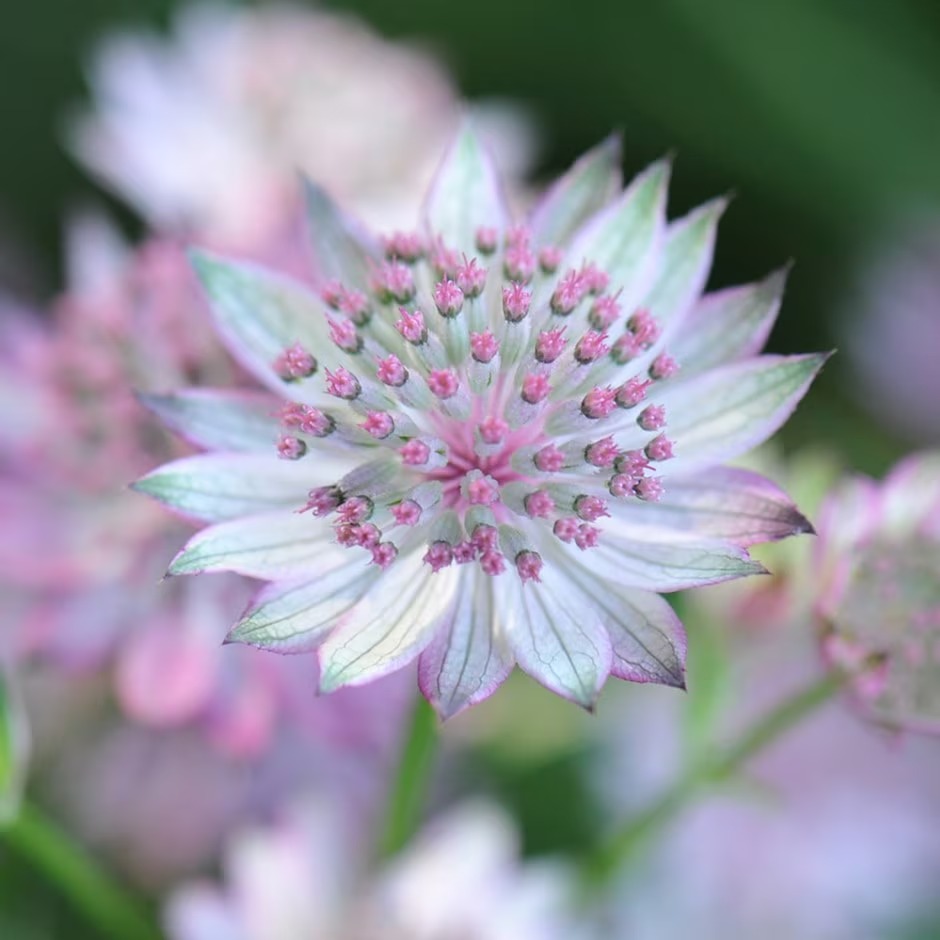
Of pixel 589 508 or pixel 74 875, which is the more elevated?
pixel 589 508

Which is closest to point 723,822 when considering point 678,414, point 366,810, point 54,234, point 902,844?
point 902,844

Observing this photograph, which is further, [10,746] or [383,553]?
[10,746]

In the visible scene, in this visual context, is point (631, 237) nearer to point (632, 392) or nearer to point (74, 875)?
point (632, 392)

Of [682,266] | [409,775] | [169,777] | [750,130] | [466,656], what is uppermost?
[750,130]

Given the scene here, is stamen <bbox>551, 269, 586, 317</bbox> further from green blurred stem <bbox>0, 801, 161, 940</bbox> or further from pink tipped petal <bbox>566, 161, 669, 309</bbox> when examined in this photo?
green blurred stem <bbox>0, 801, 161, 940</bbox>

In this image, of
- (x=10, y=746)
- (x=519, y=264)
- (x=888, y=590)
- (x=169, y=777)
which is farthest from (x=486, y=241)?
(x=169, y=777)

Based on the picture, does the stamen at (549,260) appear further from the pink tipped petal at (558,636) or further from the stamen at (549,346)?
the pink tipped petal at (558,636)

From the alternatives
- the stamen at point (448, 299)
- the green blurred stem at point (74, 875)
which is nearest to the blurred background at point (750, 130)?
the green blurred stem at point (74, 875)
